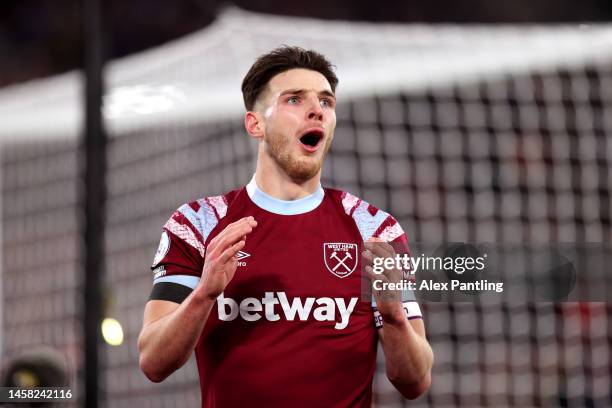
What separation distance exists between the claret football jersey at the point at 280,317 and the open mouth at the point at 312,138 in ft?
0.55

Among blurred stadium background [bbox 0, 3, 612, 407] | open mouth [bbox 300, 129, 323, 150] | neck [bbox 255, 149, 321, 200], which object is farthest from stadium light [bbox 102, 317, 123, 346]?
blurred stadium background [bbox 0, 3, 612, 407]

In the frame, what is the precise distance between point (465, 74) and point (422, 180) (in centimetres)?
107

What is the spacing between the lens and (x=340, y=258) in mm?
2035

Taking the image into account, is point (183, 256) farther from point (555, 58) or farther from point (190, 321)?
point (555, 58)

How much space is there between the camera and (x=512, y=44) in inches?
187

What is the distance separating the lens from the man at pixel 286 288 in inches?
77.0

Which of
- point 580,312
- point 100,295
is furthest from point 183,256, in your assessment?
point 580,312

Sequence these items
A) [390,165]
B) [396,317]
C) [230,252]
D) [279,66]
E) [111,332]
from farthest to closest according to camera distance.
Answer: [390,165] < [111,332] < [279,66] < [396,317] < [230,252]

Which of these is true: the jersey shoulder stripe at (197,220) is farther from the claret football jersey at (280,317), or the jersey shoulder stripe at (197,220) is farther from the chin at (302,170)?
the chin at (302,170)

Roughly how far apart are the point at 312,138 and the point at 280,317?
1.24 feet

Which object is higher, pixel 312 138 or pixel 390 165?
pixel 390 165

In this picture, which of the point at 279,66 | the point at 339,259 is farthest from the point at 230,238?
the point at 279,66

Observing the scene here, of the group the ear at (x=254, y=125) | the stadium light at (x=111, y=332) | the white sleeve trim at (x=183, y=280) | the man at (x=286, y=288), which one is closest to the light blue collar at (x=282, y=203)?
the man at (x=286, y=288)

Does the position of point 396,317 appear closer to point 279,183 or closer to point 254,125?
point 279,183
